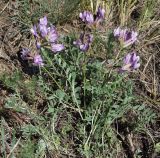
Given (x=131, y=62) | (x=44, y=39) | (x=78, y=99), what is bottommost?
(x=78, y=99)

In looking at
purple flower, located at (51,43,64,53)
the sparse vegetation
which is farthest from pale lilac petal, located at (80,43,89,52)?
purple flower, located at (51,43,64,53)

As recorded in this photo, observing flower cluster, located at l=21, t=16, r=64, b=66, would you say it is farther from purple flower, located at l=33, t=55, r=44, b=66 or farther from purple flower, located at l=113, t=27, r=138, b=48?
purple flower, located at l=113, t=27, r=138, b=48

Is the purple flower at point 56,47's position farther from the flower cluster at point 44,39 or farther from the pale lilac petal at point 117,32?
the pale lilac petal at point 117,32

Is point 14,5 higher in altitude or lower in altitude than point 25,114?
higher

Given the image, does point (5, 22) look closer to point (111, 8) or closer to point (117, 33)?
point (111, 8)

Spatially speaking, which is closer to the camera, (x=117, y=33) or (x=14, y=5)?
(x=117, y=33)

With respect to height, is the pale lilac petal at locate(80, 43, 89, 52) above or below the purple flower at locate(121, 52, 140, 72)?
above

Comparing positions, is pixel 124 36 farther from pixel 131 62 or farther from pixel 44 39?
pixel 44 39

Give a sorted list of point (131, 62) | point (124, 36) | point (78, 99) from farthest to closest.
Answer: point (78, 99), point (131, 62), point (124, 36)

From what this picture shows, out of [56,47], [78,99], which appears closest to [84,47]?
[56,47]

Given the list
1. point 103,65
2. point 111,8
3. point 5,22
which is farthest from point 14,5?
point 103,65

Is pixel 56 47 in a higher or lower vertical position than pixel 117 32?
lower
